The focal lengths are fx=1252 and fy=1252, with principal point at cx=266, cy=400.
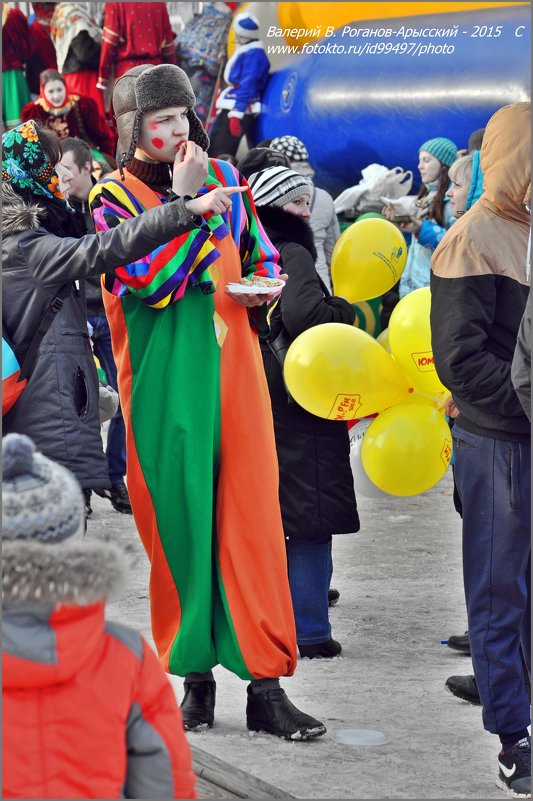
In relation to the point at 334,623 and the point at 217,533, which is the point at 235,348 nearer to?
the point at 217,533

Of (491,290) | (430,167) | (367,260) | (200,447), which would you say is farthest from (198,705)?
(430,167)

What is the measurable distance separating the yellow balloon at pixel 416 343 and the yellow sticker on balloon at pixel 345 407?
0.81ft

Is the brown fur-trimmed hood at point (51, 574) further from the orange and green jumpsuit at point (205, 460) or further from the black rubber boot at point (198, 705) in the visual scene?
the black rubber boot at point (198, 705)

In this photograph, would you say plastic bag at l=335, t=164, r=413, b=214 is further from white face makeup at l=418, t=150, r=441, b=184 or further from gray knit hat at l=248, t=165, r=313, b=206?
gray knit hat at l=248, t=165, r=313, b=206

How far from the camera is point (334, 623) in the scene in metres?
4.88

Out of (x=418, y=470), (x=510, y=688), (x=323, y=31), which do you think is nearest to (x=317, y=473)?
(x=418, y=470)

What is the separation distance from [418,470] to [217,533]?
129 cm

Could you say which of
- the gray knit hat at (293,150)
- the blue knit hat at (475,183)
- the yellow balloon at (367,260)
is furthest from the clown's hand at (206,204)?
the gray knit hat at (293,150)

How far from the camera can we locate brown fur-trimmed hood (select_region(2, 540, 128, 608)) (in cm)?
199

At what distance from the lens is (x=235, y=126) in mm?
10188

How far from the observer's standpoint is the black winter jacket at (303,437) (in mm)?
4406

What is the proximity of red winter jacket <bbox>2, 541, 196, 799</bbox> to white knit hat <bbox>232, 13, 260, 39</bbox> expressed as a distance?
344 inches

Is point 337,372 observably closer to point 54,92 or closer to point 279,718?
point 279,718

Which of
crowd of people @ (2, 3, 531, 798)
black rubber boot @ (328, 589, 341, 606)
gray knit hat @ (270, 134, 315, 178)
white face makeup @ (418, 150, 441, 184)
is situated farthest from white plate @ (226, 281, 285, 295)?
white face makeup @ (418, 150, 441, 184)
